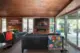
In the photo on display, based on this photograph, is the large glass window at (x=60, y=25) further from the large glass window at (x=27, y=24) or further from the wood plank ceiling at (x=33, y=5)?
the large glass window at (x=27, y=24)

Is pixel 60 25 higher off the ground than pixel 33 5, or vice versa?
pixel 33 5

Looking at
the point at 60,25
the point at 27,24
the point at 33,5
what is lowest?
the point at 60,25

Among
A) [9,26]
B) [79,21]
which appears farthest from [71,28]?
[9,26]

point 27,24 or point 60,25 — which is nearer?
point 60,25

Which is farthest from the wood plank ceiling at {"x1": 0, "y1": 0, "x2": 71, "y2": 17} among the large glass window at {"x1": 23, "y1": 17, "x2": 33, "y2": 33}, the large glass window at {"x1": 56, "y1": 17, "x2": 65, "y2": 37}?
the large glass window at {"x1": 23, "y1": 17, "x2": 33, "y2": 33}

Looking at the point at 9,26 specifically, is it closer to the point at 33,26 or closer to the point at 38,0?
the point at 33,26

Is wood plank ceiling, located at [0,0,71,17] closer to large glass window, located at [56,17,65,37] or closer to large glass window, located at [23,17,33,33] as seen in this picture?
large glass window, located at [56,17,65,37]

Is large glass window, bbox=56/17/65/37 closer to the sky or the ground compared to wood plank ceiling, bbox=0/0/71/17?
closer to the ground

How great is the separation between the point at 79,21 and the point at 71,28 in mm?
2181

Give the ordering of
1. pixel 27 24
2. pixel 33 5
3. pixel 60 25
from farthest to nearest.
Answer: pixel 27 24
pixel 60 25
pixel 33 5

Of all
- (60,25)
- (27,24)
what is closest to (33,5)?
(60,25)

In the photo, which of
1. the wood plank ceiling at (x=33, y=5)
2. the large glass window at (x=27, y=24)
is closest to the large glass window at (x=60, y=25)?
the wood plank ceiling at (x=33, y=5)

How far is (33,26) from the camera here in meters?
14.7

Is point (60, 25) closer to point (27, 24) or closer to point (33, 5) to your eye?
point (27, 24)
